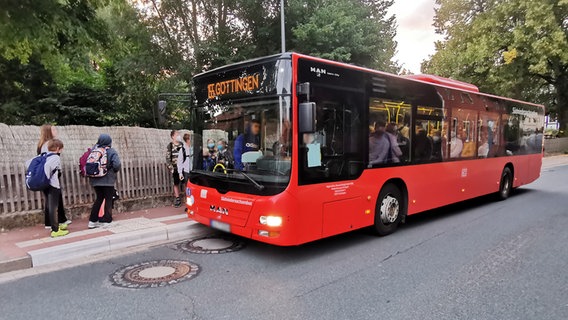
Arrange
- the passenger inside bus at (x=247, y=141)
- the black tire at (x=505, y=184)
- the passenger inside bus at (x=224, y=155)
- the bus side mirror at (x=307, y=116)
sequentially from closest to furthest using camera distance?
the bus side mirror at (x=307, y=116) → the passenger inside bus at (x=247, y=141) → the passenger inside bus at (x=224, y=155) → the black tire at (x=505, y=184)

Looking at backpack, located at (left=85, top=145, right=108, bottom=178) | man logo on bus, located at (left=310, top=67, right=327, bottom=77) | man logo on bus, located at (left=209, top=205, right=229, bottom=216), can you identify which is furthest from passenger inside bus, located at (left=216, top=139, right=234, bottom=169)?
backpack, located at (left=85, top=145, right=108, bottom=178)

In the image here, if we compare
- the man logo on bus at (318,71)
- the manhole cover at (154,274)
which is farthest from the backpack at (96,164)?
the man logo on bus at (318,71)

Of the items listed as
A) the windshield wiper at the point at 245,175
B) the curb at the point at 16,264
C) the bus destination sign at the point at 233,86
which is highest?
the bus destination sign at the point at 233,86

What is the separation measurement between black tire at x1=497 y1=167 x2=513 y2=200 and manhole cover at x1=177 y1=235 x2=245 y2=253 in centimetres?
793

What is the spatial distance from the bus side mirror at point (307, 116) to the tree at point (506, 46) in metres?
24.6

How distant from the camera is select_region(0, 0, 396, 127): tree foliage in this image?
45.1 feet

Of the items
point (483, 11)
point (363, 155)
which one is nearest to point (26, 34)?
point (363, 155)

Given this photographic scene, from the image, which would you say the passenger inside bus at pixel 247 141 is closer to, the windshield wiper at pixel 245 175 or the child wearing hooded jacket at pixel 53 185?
the windshield wiper at pixel 245 175

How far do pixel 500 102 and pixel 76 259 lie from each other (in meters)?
10.3

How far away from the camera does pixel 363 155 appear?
599 cm

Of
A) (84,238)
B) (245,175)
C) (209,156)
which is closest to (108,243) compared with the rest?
(84,238)

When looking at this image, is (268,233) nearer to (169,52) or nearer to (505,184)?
(505,184)

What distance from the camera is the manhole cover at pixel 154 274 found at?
14.8ft

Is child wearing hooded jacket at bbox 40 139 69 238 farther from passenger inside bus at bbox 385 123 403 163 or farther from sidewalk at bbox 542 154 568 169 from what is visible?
sidewalk at bbox 542 154 568 169
